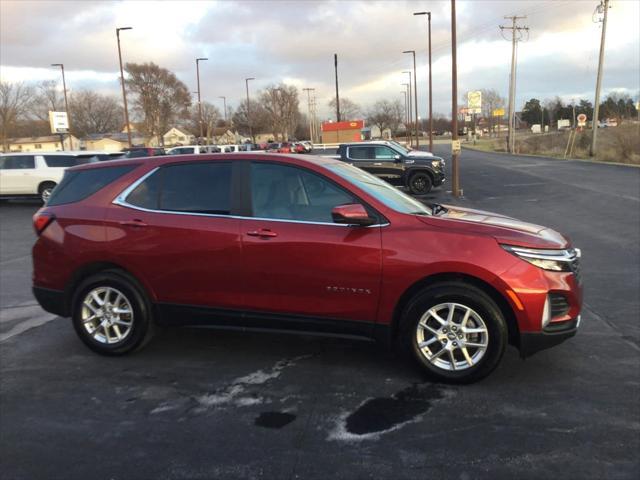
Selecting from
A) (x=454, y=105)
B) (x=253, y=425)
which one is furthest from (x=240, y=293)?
(x=454, y=105)

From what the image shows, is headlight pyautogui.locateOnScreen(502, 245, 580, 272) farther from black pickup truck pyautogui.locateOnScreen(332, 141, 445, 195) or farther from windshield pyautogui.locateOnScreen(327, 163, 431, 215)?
black pickup truck pyautogui.locateOnScreen(332, 141, 445, 195)

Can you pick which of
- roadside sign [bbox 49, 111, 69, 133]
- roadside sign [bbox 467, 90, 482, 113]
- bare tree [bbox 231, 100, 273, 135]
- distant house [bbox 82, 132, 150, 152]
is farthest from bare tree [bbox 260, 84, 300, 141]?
roadside sign [bbox 467, 90, 482, 113]

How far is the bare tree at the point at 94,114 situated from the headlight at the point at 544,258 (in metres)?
115

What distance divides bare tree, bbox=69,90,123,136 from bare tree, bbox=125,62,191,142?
25.1m

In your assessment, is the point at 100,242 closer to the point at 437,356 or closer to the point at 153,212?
the point at 153,212

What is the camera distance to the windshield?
4.26m

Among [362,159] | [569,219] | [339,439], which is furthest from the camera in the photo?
[362,159]

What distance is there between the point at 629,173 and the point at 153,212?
76.7ft

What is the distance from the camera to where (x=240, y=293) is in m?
4.24

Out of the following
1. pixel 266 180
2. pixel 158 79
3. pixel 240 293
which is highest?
pixel 158 79

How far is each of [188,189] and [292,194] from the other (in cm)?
91

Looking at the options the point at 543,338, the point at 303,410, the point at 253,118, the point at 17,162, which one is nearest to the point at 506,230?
the point at 543,338

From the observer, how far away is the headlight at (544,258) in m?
3.82

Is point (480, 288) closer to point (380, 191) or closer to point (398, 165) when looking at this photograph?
point (380, 191)
